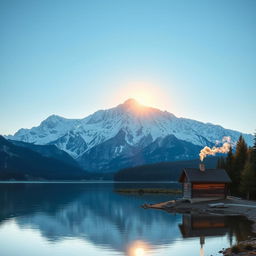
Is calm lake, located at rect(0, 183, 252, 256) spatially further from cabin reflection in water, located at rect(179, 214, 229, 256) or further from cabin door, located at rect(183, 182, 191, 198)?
cabin door, located at rect(183, 182, 191, 198)

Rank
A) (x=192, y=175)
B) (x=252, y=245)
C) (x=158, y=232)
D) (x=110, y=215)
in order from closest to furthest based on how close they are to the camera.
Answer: (x=252, y=245) < (x=158, y=232) < (x=110, y=215) < (x=192, y=175)

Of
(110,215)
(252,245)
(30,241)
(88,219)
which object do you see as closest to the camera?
(252,245)

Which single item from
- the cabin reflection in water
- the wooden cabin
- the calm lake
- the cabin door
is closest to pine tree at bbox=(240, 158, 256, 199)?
the wooden cabin

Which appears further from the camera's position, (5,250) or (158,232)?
(158,232)

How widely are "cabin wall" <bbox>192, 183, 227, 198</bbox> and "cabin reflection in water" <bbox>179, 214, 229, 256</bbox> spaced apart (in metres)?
16.2

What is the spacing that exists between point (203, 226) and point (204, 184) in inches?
1149

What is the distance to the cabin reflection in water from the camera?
1924 inches

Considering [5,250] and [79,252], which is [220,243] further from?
[5,250]

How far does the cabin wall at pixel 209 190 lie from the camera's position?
82988 millimetres

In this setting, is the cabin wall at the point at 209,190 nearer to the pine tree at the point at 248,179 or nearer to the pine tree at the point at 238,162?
the pine tree at the point at 248,179

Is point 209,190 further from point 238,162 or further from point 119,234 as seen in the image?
point 119,234

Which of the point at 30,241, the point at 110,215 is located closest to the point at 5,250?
the point at 30,241

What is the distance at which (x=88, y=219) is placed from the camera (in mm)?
68250

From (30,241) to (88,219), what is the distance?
23.2 meters
